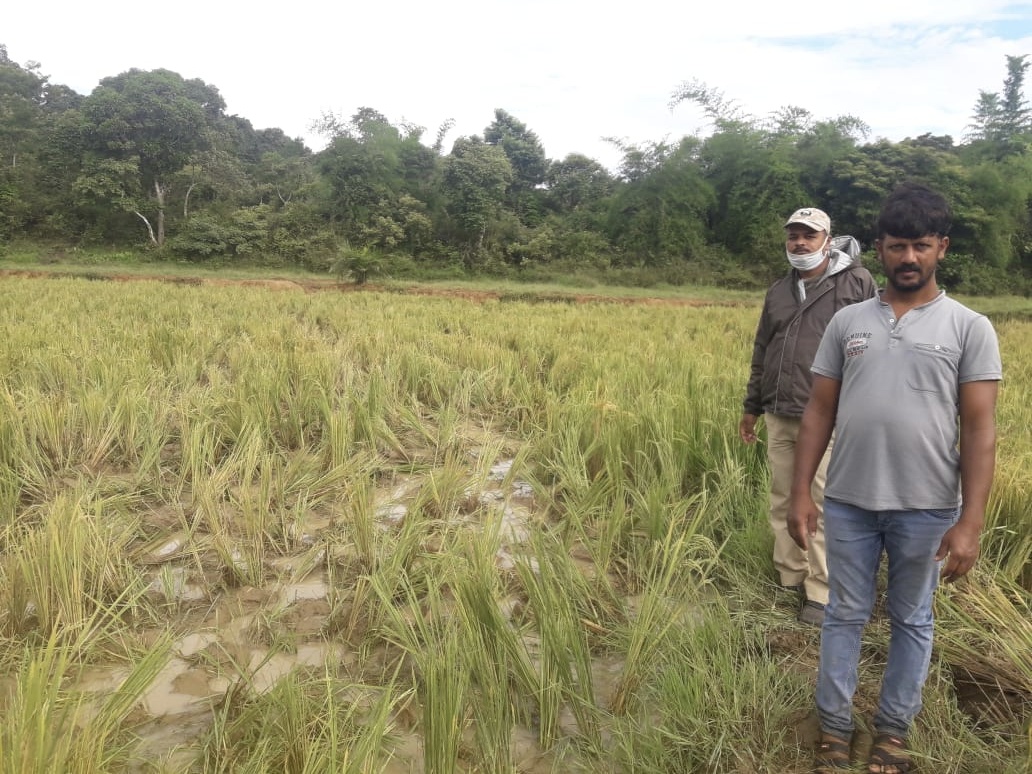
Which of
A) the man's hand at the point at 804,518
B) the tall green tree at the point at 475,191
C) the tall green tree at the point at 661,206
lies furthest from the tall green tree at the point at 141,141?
the man's hand at the point at 804,518

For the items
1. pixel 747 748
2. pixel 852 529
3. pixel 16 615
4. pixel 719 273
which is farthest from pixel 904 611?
pixel 719 273

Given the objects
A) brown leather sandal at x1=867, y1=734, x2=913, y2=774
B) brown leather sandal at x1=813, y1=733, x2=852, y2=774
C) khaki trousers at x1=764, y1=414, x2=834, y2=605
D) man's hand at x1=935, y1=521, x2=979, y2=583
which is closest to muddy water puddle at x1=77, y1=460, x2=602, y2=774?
brown leather sandal at x1=813, y1=733, x2=852, y2=774

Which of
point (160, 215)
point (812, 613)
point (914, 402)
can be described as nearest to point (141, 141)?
point (160, 215)

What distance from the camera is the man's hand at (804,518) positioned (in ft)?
5.15

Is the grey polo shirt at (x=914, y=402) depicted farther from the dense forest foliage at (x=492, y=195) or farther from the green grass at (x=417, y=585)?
the dense forest foliage at (x=492, y=195)

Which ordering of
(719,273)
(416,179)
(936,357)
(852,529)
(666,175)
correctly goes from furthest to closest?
(416,179) → (666,175) → (719,273) → (852,529) → (936,357)

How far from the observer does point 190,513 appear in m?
2.57

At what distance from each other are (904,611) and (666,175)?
82.5 feet

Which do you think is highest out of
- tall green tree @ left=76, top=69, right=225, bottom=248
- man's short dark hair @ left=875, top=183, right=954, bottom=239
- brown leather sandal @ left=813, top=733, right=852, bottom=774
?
tall green tree @ left=76, top=69, right=225, bottom=248

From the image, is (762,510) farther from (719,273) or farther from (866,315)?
(719,273)

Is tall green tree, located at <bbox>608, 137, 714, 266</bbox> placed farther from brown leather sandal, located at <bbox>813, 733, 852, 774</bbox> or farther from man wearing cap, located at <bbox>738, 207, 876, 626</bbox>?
brown leather sandal, located at <bbox>813, 733, 852, 774</bbox>

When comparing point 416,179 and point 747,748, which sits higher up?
point 416,179

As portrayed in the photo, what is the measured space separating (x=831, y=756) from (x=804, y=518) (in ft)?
1.71

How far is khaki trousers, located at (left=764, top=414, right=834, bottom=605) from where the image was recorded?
2.03 meters
